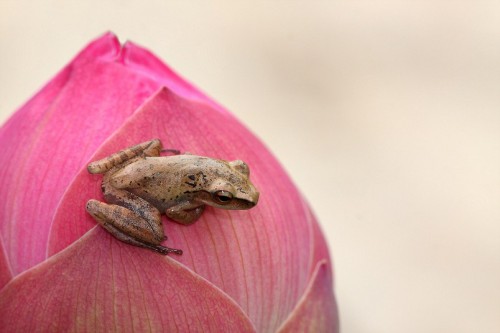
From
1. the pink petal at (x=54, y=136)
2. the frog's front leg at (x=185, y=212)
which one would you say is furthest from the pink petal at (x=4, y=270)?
the frog's front leg at (x=185, y=212)

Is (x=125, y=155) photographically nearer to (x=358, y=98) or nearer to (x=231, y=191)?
(x=231, y=191)

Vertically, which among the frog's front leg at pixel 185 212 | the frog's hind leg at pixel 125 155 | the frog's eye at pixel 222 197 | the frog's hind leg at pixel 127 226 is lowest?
the frog's hind leg at pixel 127 226

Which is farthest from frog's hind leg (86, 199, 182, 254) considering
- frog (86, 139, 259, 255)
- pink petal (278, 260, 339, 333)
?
pink petal (278, 260, 339, 333)

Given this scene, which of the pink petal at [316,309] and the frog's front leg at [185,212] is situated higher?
the frog's front leg at [185,212]

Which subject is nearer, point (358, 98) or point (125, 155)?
point (125, 155)

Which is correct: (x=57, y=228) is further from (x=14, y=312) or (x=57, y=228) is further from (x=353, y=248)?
(x=353, y=248)

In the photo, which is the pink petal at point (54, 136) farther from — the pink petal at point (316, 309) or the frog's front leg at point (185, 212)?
the pink petal at point (316, 309)

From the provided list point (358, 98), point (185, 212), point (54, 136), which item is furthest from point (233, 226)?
point (358, 98)

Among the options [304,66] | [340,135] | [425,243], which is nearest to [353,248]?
[425,243]
